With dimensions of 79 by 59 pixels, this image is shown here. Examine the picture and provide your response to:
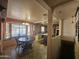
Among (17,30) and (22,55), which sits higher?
(17,30)

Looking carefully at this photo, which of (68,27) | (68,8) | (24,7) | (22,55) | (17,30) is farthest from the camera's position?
(17,30)

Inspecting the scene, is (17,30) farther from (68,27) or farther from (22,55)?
(22,55)

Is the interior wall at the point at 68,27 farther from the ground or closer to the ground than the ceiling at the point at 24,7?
closer to the ground

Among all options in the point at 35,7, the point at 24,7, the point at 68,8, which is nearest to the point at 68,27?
the point at 68,8

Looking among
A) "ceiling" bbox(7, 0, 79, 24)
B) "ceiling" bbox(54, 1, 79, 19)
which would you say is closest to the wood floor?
"ceiling" bbox(7, 0, 79, 24)

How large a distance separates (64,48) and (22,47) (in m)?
3.04

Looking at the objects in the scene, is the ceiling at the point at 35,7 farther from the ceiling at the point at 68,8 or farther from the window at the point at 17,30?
the window at the point at 17,30

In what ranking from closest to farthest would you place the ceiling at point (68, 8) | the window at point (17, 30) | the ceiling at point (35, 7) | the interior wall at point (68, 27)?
the ceiling at point (35, 7) < the ceiling at point (68, 8) < the interior wall at point (68, 27) < the window at point (17, 30)

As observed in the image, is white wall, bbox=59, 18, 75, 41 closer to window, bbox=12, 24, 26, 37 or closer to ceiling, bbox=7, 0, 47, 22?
ceiling, bbox=7, 0, 47, 22

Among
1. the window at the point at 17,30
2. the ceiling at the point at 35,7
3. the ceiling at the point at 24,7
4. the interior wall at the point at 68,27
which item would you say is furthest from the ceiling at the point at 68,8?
the window at the point at 17,30

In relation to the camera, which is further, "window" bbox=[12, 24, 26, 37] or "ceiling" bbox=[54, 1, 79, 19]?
"window" bbox=[12, 24, 26, 37]

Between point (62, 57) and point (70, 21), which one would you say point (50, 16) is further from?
point (70, 21)

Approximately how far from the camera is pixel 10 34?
32.9 ft

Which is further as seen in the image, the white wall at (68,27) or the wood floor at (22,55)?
the white wall at (68,27)
